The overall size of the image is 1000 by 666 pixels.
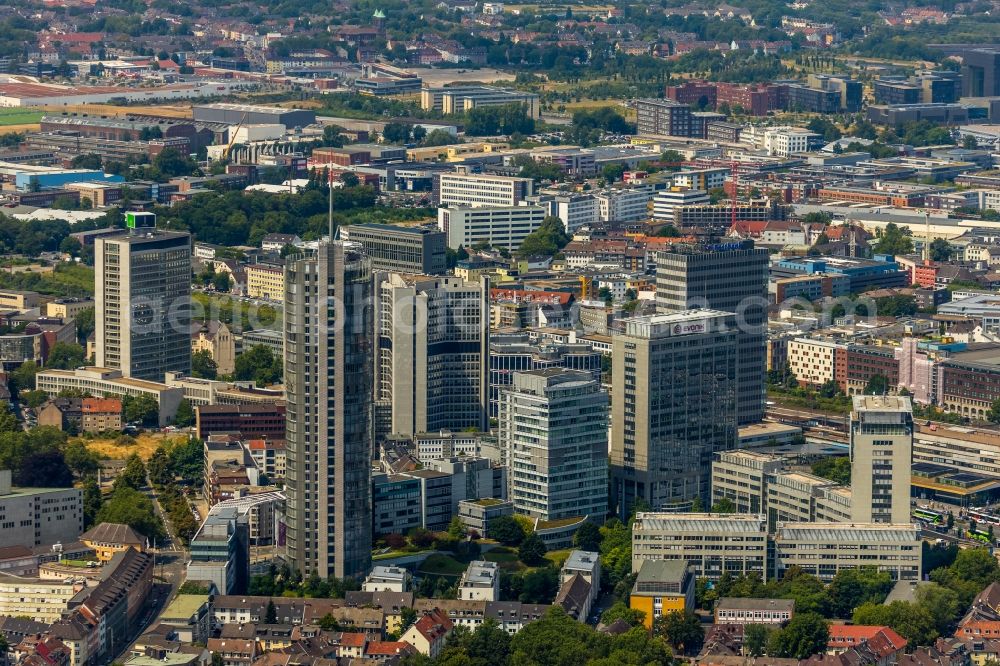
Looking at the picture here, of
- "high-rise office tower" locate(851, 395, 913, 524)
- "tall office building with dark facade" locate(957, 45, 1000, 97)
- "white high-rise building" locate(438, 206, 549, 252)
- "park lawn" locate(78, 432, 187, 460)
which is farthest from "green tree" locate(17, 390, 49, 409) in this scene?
"tall office building with dark facade" locate(957, 45, 1000, 97)

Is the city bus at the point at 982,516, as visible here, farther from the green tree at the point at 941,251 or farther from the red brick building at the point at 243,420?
the green tree at the point at 941,251

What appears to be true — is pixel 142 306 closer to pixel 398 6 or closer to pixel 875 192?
pixel 875 192

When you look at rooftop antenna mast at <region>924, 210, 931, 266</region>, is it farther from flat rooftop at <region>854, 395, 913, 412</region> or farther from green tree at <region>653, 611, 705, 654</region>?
green tree at <region>653, 611, 705, 654</region>

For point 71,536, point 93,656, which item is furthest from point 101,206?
point 93,656

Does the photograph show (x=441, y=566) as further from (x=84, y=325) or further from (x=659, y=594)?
(x=84, y=325)

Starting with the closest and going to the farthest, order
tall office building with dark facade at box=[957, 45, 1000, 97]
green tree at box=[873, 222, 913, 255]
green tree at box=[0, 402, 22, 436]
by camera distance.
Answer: green tree at box=[0, 402, 22, 436], green tree at box=[873, 222, 913, 255], tall office building with dark facade at box=[957, 45, 1000, 97]

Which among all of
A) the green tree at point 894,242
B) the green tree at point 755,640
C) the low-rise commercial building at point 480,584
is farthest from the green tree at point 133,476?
the green tree at point 894,242
